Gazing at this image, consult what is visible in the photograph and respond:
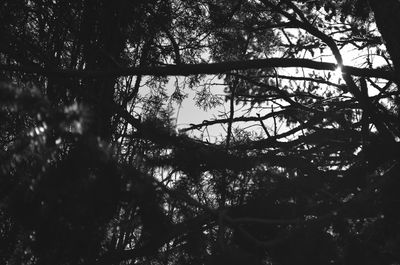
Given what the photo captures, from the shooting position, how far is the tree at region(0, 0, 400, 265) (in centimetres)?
177

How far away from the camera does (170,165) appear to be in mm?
2404

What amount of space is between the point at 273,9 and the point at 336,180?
2.02 metres

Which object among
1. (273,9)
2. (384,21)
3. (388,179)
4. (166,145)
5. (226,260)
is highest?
(273,9)

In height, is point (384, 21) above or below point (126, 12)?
below

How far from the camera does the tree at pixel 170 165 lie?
1769mm

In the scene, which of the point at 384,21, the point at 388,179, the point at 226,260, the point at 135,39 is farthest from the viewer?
the point at 135,39

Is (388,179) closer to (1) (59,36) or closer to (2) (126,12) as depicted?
(2) (126,12)

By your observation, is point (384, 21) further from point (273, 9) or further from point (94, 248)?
point (94, 248)

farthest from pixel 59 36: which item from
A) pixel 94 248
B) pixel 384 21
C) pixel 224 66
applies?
pixel 384 21

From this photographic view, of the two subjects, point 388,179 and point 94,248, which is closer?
point 94,248

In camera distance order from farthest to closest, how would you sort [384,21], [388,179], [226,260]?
[384,21]
[388,179]
[226,260]

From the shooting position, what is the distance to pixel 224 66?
254 cm

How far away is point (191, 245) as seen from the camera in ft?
9.23

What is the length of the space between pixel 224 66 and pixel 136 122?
27.5 inches
